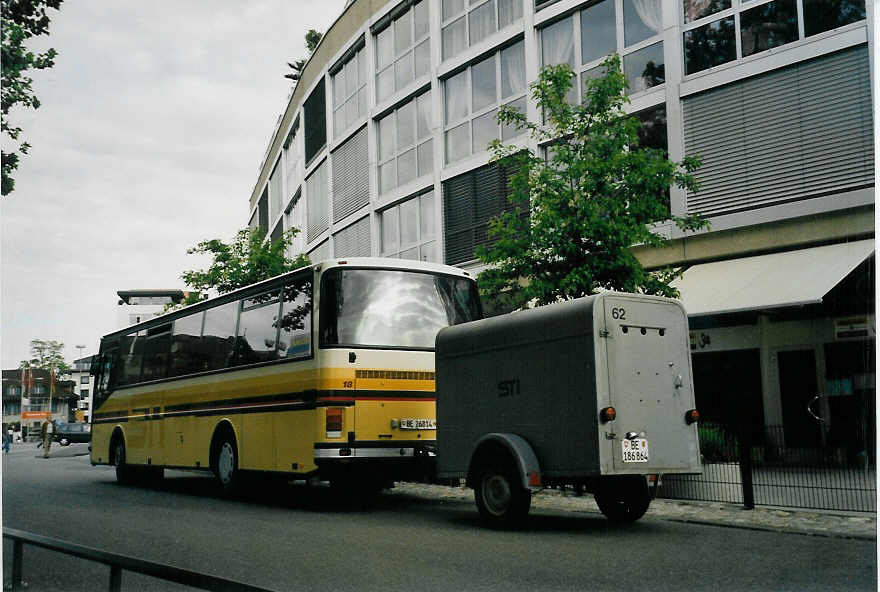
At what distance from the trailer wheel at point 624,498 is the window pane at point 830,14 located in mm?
4411

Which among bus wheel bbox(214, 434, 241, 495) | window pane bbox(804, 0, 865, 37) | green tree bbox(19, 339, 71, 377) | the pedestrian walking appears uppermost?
window pane bbox(804, 0, 865, 37)

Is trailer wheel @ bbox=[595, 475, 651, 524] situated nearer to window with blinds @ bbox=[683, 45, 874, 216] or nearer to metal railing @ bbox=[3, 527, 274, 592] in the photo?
window with blinds @ bbox=[683, 45, 874, 216]

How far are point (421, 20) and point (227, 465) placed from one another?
836cm

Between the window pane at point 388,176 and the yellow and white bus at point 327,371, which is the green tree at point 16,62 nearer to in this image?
the yellow and white bus at point 327,371

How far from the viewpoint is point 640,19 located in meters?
10.6

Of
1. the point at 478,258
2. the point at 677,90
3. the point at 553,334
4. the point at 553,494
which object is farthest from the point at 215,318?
the point at 677,90

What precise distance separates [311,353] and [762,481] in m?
5.15

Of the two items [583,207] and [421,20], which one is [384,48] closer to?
[421,20]

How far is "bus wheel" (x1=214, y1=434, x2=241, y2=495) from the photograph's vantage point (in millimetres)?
12070

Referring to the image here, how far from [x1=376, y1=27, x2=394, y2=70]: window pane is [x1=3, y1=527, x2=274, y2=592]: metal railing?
13815mm

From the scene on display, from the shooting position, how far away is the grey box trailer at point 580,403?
8086 mm

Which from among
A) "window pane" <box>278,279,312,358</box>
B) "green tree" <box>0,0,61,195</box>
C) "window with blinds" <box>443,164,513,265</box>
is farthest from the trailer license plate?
"window with blinds" <box>443,164,513,265</box>

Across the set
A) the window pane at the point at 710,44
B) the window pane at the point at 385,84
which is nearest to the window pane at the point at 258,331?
the window pane at the point at 710,44

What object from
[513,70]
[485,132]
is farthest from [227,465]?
[513,70]
